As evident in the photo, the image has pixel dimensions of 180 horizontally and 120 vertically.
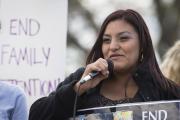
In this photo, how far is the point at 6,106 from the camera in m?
3.75

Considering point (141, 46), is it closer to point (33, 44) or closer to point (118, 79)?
point (118, 79)

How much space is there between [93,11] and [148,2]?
0.96 metres

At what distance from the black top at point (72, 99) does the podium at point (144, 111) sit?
0.44 ft

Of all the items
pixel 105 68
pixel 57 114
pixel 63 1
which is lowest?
pixel 57 114

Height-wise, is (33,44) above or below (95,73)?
above

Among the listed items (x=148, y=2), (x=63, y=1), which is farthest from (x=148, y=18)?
(x=63, y=1)

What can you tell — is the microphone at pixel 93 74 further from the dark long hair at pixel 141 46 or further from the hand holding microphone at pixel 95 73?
the dark long hair at pixel 141 46

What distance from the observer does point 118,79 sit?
3.51 meters

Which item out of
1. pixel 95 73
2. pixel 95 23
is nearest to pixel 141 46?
pixel 95 73

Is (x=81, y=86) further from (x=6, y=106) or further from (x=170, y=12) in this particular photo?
(x=170, y=12)

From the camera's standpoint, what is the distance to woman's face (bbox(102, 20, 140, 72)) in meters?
3.40

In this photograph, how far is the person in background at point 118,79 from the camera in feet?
11.1

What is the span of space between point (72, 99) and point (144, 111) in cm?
33

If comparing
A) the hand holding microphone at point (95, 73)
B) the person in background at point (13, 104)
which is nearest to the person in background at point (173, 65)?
the person in background at point (13, 104)
